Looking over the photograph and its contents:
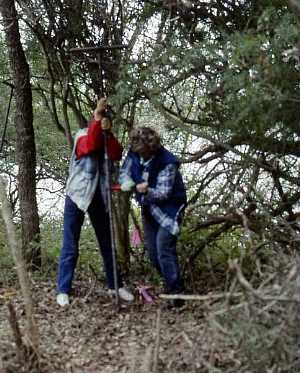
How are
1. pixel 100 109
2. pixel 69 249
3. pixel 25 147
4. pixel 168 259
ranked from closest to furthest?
pixel 100 109 → pixel 168 259 → pixel 69 249 → pixel 25 147

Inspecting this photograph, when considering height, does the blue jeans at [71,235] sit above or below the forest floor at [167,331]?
above

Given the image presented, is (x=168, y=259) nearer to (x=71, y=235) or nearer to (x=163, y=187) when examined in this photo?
(x=163, y=187)

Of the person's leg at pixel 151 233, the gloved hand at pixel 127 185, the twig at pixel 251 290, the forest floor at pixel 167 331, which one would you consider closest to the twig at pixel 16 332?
the forest floor at pixel 167 331

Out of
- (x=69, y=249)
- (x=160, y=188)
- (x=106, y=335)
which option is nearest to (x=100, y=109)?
(x=160, y=188)

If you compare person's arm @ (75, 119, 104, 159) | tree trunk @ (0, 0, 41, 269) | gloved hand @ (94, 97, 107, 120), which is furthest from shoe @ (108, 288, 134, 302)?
gloved hand @ (94, 97, 107, 120)

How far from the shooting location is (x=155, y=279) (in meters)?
6.09

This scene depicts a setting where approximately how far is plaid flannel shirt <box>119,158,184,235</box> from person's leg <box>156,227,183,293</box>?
0.25ft

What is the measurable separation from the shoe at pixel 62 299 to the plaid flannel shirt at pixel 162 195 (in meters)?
1.01

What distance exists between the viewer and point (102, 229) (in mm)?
5637

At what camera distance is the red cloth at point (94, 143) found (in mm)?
5301

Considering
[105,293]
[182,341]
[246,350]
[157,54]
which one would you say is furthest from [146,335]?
[157,54]

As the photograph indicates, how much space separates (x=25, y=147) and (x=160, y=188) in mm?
1820

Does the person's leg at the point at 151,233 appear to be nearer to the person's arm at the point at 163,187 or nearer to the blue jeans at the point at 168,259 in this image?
the blue jeans at the point at 168,259

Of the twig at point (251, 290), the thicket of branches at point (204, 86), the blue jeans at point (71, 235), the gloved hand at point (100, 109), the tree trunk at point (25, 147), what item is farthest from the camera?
the tree trunk at point (25, 147)
